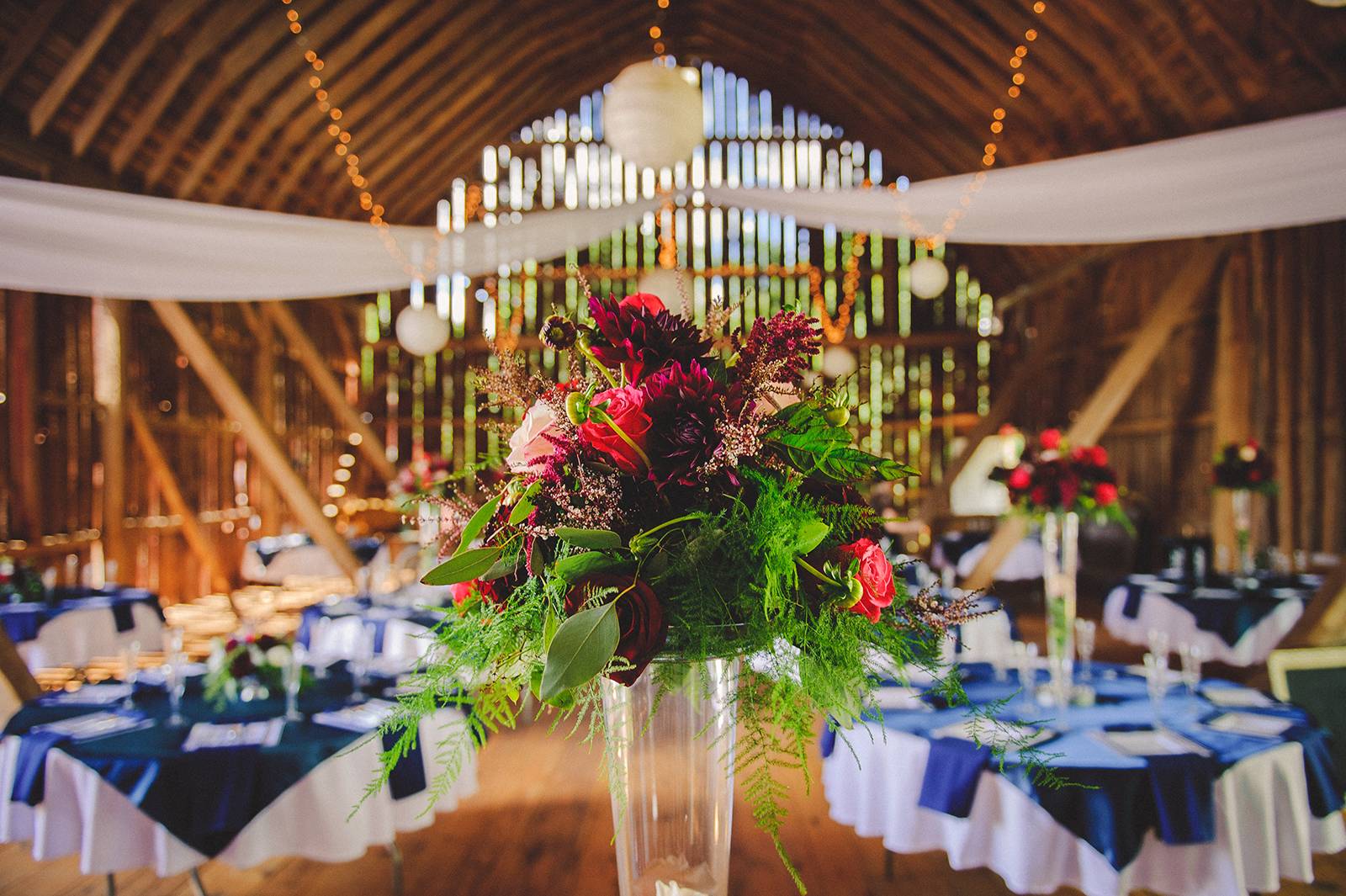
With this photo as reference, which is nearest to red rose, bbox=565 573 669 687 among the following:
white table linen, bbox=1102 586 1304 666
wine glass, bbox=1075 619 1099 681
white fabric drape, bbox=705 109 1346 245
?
wine glass, bbox=1075 619 1099 681

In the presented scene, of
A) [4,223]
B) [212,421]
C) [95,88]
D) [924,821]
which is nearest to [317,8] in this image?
[95,88]

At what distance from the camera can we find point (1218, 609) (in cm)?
491

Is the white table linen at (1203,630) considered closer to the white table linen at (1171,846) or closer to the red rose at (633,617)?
the white table linen at (1171,846)

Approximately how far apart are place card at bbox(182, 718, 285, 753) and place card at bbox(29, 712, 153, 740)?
0.68ft

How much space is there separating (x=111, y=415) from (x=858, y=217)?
6693mm

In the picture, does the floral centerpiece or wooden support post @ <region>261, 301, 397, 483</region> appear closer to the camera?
the floral centerpiece

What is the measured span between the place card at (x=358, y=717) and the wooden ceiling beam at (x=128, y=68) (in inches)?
202

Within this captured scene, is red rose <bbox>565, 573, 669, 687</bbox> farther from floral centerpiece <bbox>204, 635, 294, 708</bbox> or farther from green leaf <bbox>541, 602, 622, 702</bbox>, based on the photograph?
floral centerpiece <bbox>204, 635, 294, 708</bbox>

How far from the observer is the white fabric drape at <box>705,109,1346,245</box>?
256cm

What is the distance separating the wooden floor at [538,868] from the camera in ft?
10.2

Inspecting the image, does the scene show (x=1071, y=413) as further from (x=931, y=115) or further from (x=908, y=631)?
(x=908, y=631)

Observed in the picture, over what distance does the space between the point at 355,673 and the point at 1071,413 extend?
9294 mm

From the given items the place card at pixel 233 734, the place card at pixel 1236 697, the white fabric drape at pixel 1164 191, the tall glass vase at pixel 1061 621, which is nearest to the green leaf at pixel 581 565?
the place card at pixel 233 734
